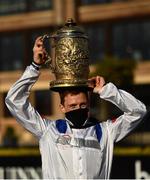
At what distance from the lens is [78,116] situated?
162 inches

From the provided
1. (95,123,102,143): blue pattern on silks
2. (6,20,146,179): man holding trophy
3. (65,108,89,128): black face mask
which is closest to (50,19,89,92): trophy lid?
(6,20,146,179): man holding trophy

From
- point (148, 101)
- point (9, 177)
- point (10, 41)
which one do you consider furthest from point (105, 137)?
point (10, 41)

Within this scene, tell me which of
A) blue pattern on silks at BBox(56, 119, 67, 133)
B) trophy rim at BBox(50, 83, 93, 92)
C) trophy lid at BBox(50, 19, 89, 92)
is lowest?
blue pattern on silks at BBox(56, 119, 67, 133)

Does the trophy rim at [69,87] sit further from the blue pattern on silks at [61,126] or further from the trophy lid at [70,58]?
the blue pattern on silks at [61,126]

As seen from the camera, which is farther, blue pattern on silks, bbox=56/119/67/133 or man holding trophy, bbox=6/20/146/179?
blue pattern on silks, bbox=56/119/67/133

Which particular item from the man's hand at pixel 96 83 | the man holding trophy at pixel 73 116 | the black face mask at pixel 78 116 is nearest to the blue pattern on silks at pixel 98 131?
the man holding trophy at pixel 73 116

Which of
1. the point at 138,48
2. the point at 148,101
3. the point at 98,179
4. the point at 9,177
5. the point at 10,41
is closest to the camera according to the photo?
the point at 98,179

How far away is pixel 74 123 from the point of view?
414 centimetres

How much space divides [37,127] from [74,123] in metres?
0.23

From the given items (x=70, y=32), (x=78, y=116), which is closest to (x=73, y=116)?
(x=78, y=116)

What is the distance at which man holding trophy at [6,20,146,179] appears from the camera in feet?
13.2

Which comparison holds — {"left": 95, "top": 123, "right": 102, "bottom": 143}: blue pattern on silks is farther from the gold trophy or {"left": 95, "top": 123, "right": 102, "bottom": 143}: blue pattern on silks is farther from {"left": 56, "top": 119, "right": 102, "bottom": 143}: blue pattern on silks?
the gold trophy

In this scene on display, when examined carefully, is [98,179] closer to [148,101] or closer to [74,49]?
[74,49]

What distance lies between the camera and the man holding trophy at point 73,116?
4035mm
